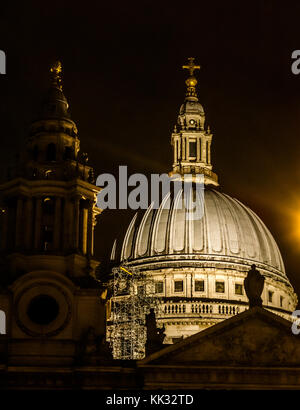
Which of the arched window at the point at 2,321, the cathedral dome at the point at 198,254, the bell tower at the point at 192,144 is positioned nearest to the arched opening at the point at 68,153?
the arched window at the point at 2,321

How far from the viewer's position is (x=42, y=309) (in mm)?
58344

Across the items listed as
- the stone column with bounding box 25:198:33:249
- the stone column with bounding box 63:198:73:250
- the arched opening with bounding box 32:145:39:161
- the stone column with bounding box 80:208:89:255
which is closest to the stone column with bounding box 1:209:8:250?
the stone column with bounding box 25:198:33:249

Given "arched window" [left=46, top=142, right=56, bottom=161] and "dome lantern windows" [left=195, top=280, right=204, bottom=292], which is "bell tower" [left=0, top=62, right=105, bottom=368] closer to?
"arched window" [left=46, top=142, right=56, bottom=161]

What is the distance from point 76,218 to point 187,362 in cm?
1092

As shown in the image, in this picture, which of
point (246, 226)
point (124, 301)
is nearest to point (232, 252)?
point (246, 226)

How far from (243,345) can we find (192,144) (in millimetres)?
46801

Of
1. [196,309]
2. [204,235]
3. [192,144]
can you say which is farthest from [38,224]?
[192,144]

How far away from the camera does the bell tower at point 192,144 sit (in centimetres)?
10144

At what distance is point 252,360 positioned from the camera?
57625mm

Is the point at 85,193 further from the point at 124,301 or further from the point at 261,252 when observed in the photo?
the point at 261,252

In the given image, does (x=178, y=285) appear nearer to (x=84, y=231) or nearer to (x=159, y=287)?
(x=159, y=287)

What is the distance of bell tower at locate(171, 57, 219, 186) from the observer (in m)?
101

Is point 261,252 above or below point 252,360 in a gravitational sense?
above

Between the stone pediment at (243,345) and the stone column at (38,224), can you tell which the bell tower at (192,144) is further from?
the stone pediment at (243,345)
